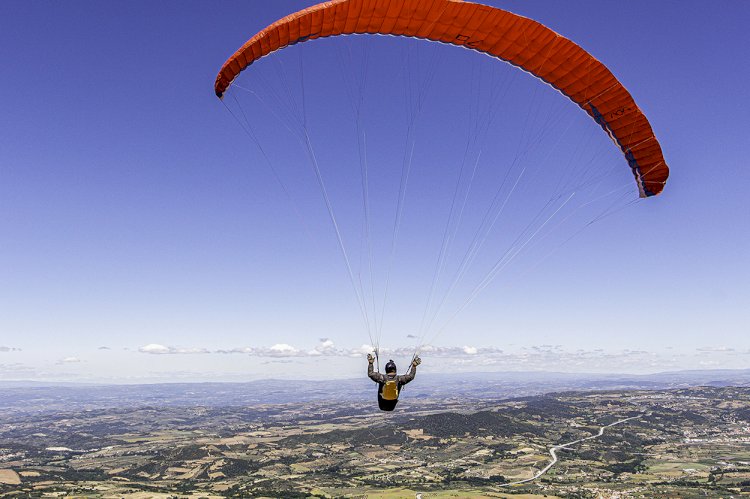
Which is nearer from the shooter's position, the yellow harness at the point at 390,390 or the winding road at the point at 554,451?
the yellow harness at the point at 390,390

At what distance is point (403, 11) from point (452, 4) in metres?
1.60

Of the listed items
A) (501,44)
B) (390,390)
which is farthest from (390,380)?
(501,44)

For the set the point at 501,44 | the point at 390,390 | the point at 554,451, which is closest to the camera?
the point at 390,390

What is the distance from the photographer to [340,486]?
360ft

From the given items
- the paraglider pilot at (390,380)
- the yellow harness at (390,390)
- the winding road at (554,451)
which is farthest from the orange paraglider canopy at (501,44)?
the winding road at (554,451)

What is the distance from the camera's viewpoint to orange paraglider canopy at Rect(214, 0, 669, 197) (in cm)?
1639

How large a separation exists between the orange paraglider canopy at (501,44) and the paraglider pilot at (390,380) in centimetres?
1035

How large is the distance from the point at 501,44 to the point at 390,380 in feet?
39.2

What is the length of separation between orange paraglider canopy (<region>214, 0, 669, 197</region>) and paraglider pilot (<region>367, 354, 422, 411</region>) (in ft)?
34.0

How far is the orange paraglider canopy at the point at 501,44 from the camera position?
645 inches

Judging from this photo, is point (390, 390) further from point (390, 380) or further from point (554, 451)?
point (554, 451)

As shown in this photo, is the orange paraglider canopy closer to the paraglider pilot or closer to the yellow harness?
the paraglider pilot

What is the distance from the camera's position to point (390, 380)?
56.9ft

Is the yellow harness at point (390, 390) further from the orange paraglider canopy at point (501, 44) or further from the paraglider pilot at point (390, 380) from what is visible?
the orange paraglider canopy at point (501, 44)
